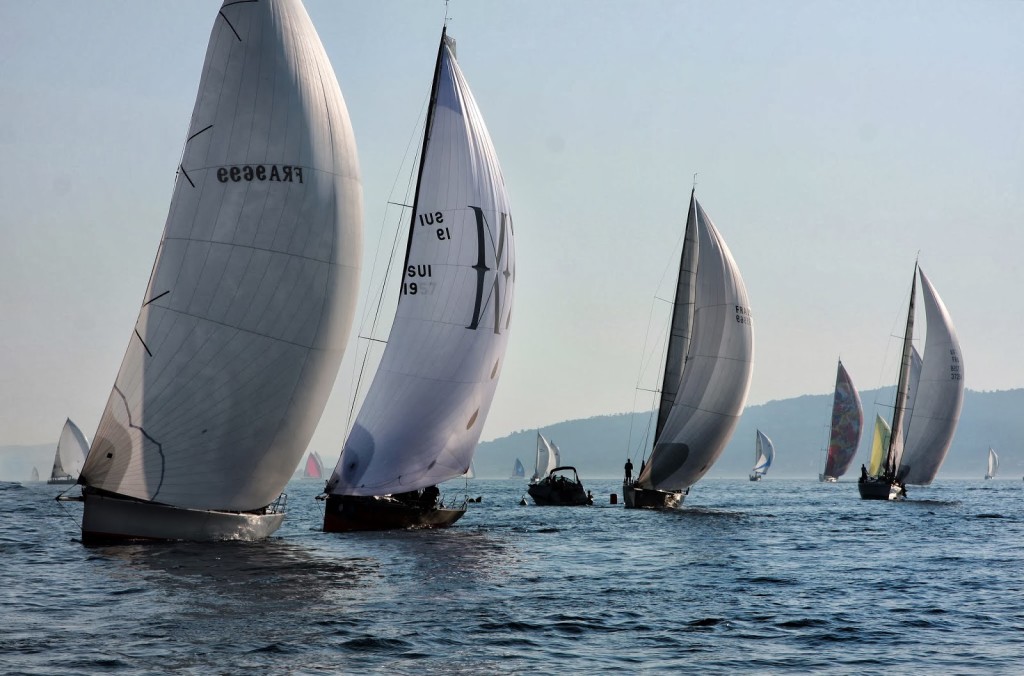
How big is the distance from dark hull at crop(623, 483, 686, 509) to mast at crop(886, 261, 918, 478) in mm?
21042

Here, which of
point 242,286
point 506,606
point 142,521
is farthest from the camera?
point 242,286

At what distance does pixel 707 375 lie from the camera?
170 ft

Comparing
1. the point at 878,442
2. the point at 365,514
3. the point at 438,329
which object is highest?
the point at 438,329

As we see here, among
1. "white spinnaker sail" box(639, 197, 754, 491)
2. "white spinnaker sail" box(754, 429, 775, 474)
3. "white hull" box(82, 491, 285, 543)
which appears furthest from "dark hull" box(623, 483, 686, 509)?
"white spinnaker sail" box(754, 429, 775, 474)

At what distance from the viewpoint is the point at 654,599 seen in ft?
Result: 73.2

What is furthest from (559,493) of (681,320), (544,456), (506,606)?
(544,456)

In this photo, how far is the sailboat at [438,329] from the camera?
33.1 metres

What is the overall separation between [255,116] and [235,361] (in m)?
5.96

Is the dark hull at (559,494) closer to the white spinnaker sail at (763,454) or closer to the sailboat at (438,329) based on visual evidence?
the sailboat at (438,329)

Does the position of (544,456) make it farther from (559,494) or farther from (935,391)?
(559,494)

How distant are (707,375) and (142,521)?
31969 millimetres

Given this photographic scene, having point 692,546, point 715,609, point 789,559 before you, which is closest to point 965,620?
point 715,609

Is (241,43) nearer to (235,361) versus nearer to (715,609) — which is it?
(235,361)

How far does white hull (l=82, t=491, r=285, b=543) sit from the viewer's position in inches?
1000
